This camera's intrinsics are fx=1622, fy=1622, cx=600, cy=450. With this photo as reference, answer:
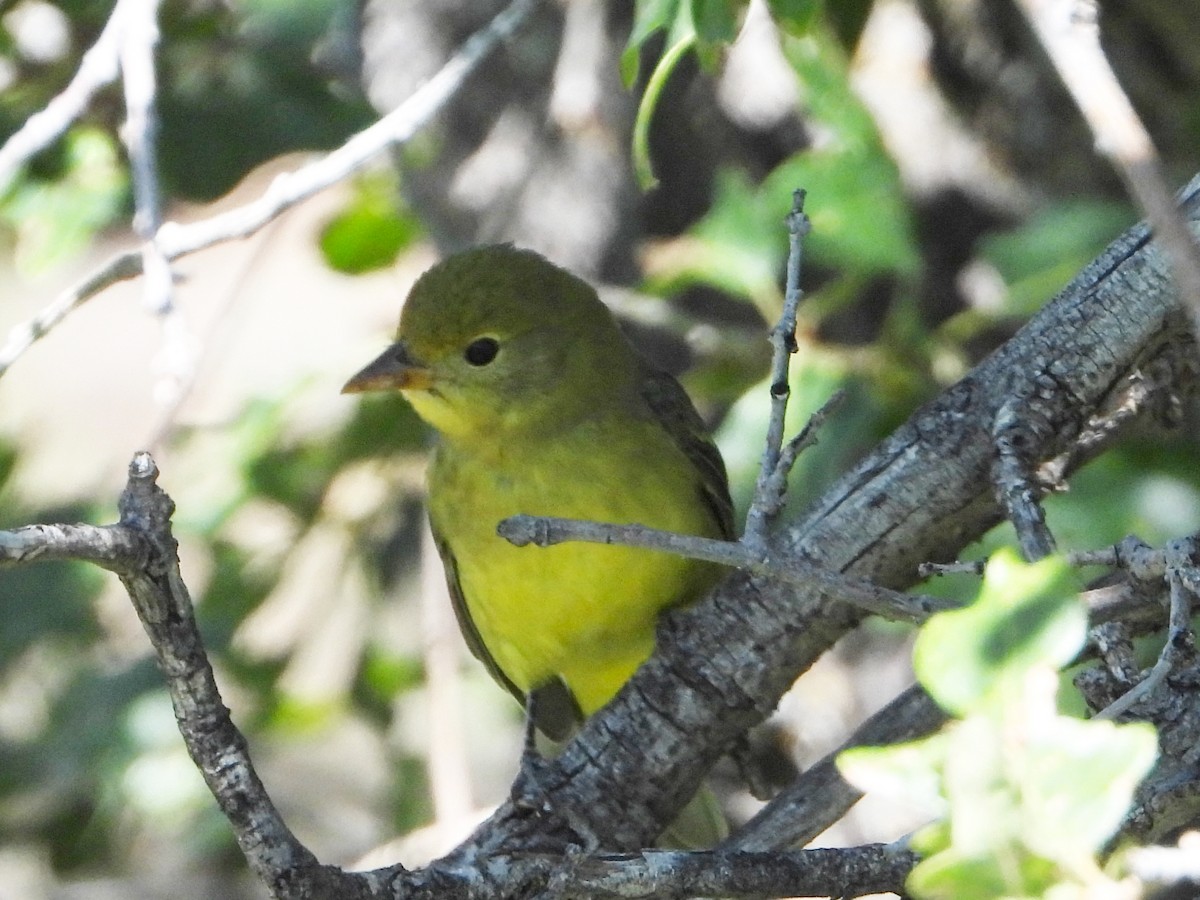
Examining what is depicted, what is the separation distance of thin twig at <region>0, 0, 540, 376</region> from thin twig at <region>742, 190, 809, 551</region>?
0.85 m

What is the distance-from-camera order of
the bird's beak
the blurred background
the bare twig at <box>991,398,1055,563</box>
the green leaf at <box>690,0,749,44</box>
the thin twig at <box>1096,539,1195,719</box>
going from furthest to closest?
1. the blurred background
2. the bird's beak
3. the green leaf at <box>690,0,749,44</box>
4. the bare twig at <box>991,398,1055,563</box>
5. the thin twig at <box>1096,539,1195,719</box>

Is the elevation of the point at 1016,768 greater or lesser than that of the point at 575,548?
lesser

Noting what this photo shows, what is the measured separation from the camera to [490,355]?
400 cm

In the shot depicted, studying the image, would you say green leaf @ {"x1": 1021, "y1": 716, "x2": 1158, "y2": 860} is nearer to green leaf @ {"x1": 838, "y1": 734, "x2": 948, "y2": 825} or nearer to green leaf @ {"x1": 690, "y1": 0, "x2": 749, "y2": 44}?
green leaf @ {"x1": 838, "y1": 734, "x2": 948, "y2": 825}

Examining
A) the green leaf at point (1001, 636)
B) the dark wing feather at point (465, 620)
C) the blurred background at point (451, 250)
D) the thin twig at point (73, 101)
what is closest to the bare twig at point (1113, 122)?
the green leaf at point (1001, 636)

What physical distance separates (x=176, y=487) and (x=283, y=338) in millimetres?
3375

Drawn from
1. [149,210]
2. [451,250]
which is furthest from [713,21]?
[451,250]

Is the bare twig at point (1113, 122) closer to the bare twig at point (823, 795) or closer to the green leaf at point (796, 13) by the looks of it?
the green leaf at point (796, 13)

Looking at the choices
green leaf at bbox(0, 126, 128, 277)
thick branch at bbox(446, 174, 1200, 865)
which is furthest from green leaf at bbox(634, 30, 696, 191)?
green leaf at bbox(0, 126, 128, 277)

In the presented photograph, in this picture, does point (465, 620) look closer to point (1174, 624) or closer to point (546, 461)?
point (546, 461)

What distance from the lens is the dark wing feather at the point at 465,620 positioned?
400 centimetres

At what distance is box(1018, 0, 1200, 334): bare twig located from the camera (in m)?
1.16

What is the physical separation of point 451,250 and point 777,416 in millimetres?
2497

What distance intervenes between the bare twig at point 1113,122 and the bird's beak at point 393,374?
2.56 metres
